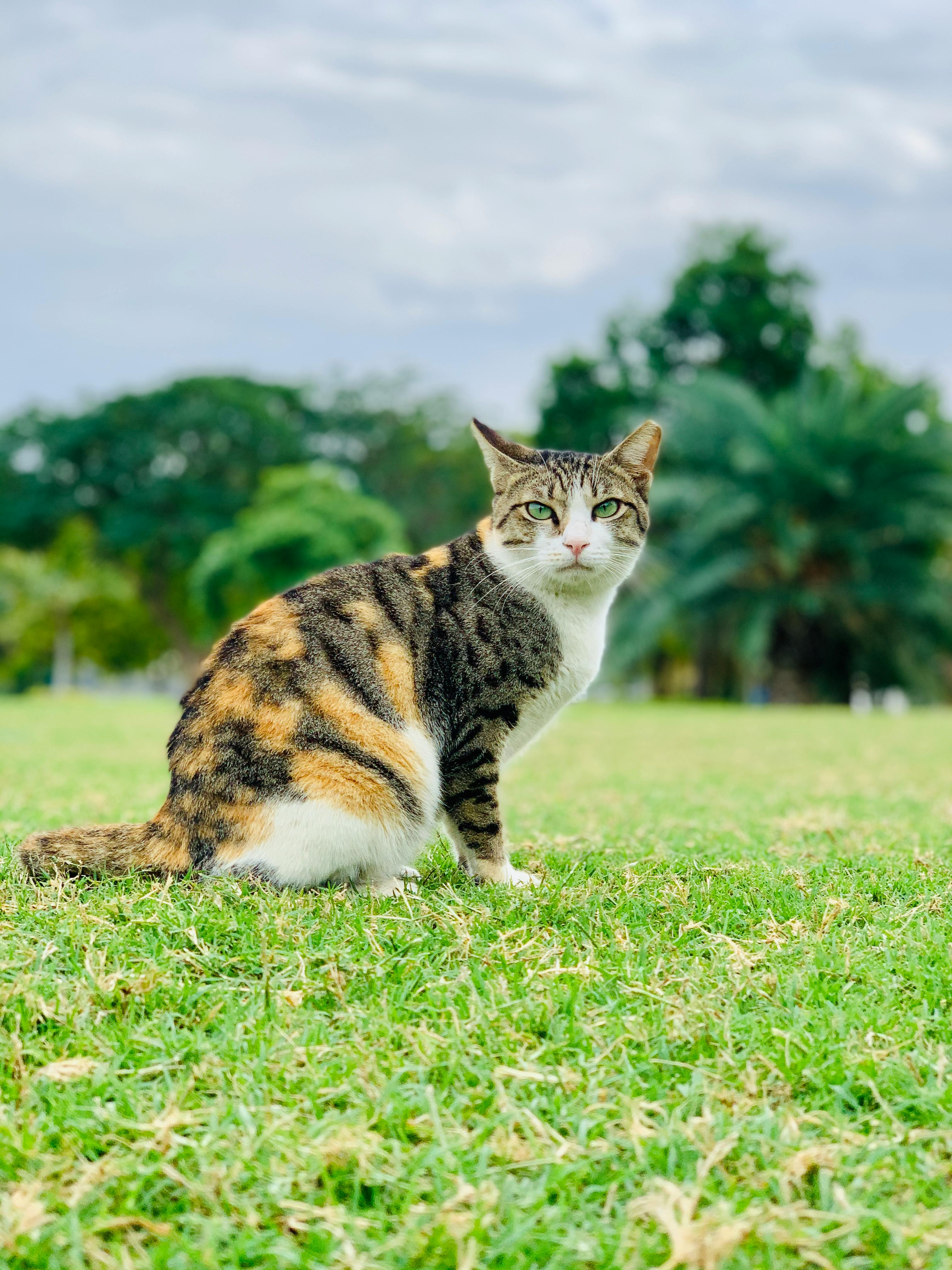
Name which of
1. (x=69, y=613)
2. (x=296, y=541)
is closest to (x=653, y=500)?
(x=296, y=541)

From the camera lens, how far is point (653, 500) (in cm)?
1877

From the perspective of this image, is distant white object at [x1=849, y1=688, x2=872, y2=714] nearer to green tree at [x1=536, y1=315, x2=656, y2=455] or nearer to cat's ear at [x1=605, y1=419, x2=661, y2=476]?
green tree at [x1=536, y1=315, x2=656, y2=455]

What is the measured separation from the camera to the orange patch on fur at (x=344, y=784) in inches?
114

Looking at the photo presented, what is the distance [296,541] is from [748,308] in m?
12.4

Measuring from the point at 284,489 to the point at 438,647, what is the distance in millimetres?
23518

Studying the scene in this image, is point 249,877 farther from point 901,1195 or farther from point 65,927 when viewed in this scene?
point 901,1195

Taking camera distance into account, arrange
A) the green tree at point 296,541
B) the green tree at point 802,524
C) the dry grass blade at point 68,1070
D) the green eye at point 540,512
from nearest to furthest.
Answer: the dry grass blade at point 68,1070
the green eye at point 540,512
the green tree at point 802,524
the green tree at point 296,541

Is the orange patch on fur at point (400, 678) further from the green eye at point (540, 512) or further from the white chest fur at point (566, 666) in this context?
the green eye at point (540, 512)

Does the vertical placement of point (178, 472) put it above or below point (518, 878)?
above

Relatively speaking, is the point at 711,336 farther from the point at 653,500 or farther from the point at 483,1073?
the point at 483,1073

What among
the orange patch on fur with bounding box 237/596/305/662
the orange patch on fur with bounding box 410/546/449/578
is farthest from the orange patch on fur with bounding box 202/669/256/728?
the orange patch on fur with bounding box 410/546/449/578

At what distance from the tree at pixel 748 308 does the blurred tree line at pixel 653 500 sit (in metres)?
0.06

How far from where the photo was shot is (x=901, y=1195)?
5.71ft

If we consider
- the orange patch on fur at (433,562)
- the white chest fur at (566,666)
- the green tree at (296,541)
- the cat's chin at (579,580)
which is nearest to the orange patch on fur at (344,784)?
the white chest fur at (566,666)
